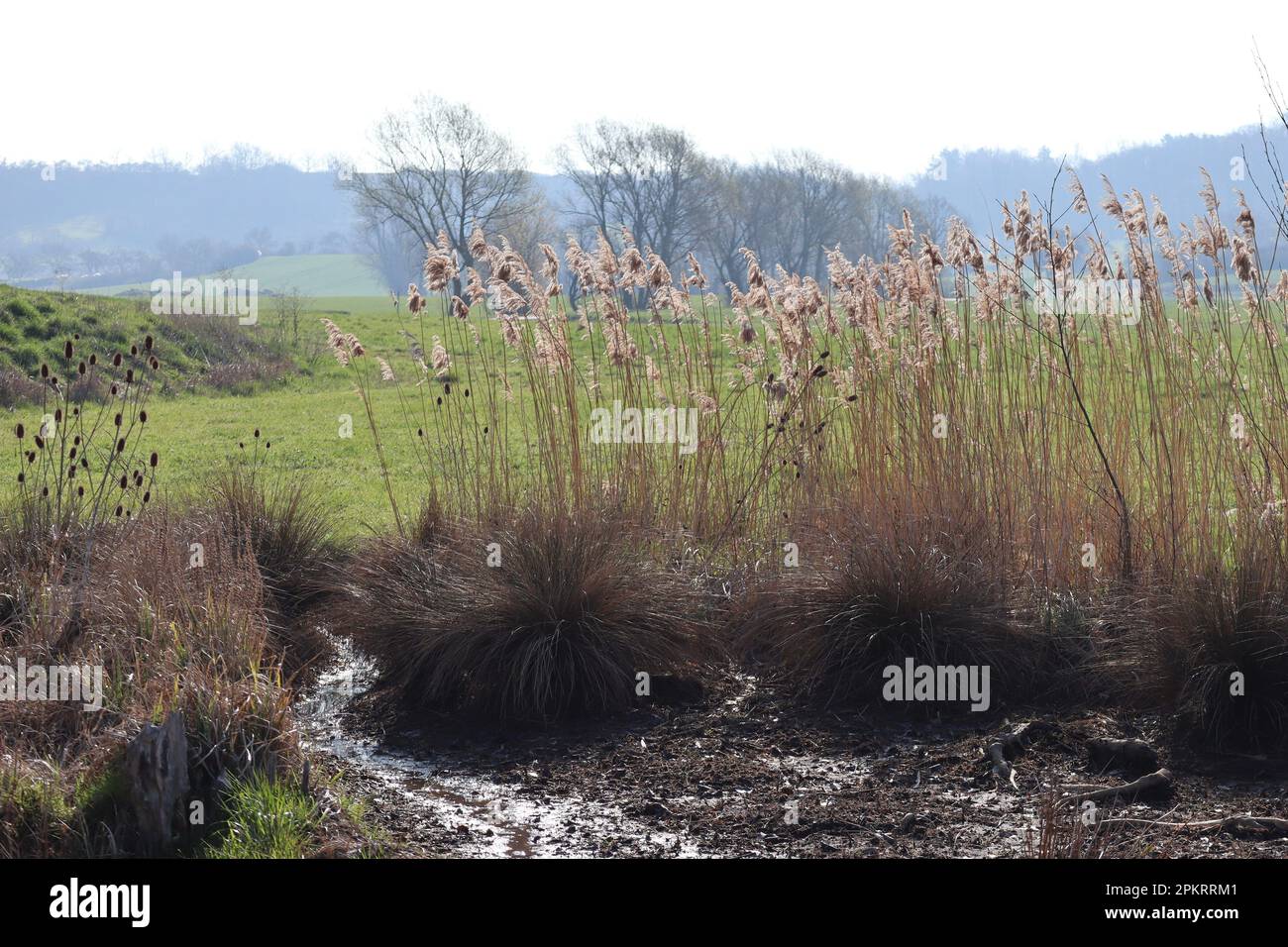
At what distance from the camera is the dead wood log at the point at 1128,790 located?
3.61 metres

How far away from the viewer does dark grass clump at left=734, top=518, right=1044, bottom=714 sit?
4664 mm

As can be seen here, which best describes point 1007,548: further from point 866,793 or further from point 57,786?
point 57,786

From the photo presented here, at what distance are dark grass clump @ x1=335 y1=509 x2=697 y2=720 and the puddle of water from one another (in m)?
0.43

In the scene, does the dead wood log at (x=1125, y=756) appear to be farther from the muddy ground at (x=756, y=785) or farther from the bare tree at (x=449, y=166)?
the bare tree at (x=449, y=166)

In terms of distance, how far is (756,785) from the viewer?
13.1ft

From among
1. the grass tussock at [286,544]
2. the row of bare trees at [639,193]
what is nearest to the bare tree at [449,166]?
the row of bare trees at [639,193]

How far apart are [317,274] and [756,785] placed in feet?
368

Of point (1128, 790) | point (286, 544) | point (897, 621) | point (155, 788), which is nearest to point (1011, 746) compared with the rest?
point (1128, 790)

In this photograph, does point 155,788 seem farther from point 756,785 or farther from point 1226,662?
point 1226,662

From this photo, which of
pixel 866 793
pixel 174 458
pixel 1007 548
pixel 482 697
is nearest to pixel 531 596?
pixel 482 697

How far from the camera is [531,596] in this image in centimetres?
480

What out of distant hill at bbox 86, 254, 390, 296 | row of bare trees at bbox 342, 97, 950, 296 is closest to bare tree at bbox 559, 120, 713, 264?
row of bare trees at bbox 342, 97, 950, 296

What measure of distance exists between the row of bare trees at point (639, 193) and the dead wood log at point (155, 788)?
133 ft
